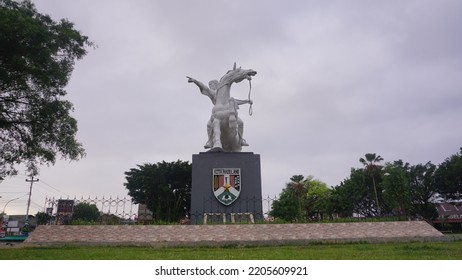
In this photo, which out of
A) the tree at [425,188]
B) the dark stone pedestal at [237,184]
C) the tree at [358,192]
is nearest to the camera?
the dark stone pedestal at [237,184]

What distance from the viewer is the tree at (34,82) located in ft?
33.1

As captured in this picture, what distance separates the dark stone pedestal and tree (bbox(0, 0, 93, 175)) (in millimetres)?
4563

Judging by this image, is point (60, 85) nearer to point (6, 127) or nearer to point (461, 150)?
point (6, 127)

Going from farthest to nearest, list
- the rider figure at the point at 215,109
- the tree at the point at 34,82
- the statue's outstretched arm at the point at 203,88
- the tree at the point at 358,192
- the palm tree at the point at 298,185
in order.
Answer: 1. the palm tree at the point at 298,185
2. the tree at the point at 358,192
3. the statue's outstretched arm at the point at 203,88
4. the rider figure at the point at 215,109
5. the tree at the point at 34,82

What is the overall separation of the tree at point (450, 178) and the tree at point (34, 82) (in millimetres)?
30394

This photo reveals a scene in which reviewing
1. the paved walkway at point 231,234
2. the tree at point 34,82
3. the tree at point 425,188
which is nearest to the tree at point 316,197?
the tree at point 425,188

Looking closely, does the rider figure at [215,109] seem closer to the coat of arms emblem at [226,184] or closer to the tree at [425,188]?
the coat of arms emblem at [226,184]

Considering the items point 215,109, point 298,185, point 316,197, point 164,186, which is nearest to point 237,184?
point 215,109

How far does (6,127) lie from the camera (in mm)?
12023

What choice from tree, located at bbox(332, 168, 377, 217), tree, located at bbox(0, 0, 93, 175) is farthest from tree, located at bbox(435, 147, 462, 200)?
tree, located at bbox(0, 0, 93, 175)
